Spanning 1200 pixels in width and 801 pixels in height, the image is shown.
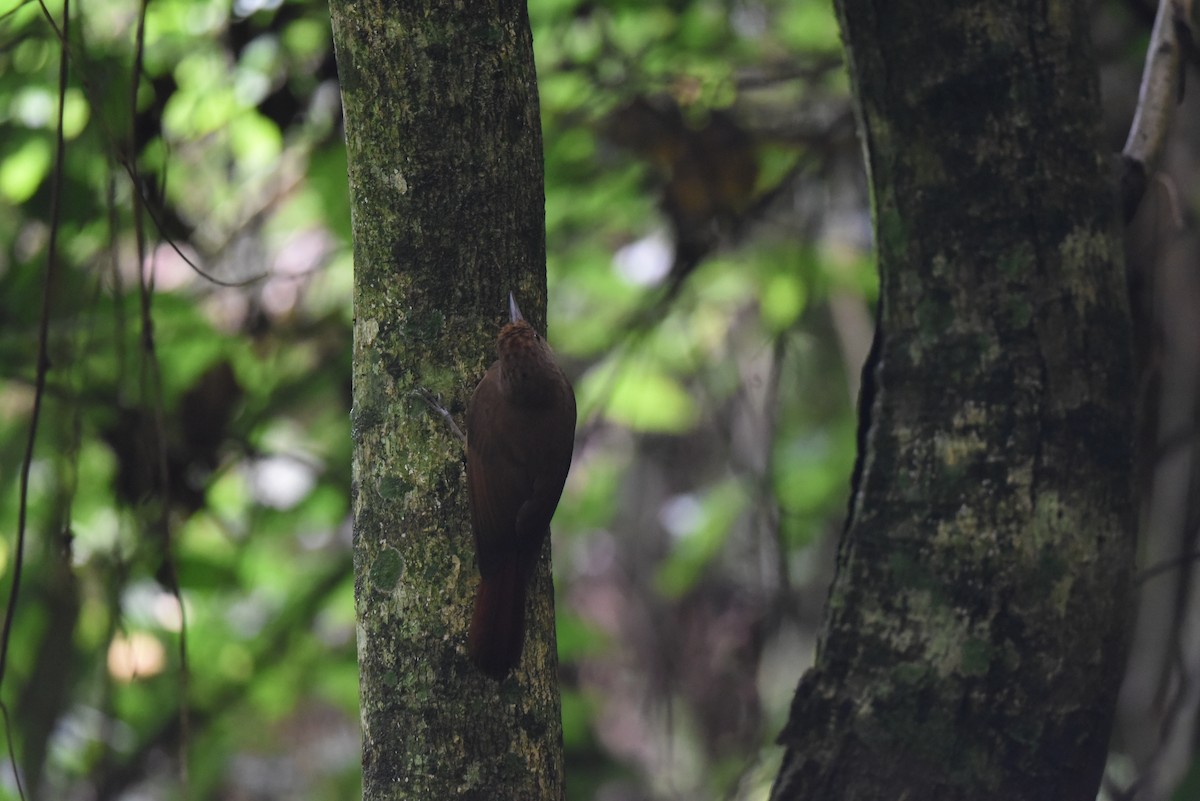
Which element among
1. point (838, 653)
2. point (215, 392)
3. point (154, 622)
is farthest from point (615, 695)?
point (838, 653)

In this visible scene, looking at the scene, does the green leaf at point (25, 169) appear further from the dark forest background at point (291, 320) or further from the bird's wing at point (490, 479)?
the bird's wing at point (490, 479)

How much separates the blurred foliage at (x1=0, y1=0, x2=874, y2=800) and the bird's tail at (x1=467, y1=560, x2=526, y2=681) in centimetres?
79

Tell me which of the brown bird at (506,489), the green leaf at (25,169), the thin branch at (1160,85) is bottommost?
the brown bird at (506,489)

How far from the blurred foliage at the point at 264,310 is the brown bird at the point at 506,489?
0.77 m

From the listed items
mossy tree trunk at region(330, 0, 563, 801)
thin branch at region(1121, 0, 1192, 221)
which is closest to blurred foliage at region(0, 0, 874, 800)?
mossy tree trunk at region(330, 0, 563, 801)

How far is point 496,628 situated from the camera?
4.54ft

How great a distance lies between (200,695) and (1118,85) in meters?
3.04

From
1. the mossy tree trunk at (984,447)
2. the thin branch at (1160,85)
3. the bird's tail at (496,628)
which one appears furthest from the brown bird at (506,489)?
the thin branch at (1160,85)

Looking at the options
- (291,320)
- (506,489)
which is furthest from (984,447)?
(291,320)

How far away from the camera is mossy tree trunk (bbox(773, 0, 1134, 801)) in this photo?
1783 mm

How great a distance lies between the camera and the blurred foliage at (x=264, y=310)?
2920 mm

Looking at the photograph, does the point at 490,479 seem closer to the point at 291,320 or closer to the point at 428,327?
the point at 428,327

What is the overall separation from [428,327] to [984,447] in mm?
832

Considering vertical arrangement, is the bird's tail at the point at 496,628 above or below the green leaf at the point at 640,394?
below
